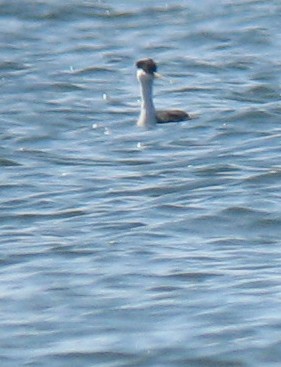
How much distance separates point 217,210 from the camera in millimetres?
14148

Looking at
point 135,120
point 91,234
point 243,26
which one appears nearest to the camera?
point 91,234

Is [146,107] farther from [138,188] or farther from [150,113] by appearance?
[138,188]

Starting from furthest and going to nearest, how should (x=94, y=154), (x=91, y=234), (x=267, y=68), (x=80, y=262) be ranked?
(x=267, y=68) < (x=94, y=154) < (x=91, y=234) < (x=80, y=262)

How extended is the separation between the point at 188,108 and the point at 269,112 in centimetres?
91

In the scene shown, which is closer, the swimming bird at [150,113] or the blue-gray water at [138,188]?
the blue-gray water at [138,188]

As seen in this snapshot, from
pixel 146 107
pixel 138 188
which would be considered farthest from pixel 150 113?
pixel 138 188

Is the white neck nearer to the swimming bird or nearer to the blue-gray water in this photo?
the swimming bird

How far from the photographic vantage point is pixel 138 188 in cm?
1531

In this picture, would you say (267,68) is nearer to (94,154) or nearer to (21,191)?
(94,154)

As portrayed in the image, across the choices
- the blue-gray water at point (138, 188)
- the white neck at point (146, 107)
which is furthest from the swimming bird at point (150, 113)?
the blue-gray water at point (138, 188)

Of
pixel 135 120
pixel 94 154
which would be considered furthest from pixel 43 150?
pixel 135 120

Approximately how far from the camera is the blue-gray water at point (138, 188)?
35.4 feet

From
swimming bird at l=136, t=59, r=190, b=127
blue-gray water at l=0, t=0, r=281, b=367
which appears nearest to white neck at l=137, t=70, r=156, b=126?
swimming bird at l=136, t=59, r=190, b=127

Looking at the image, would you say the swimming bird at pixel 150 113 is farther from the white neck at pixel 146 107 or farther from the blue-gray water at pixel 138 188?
the blue-gray water at pixel 138 188
